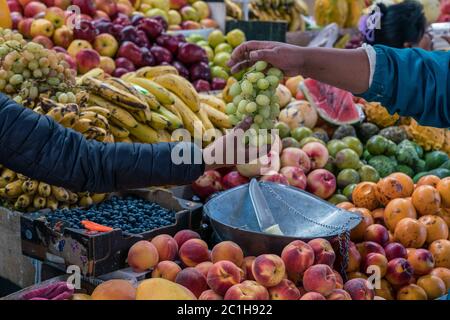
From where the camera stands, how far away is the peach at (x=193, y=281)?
1.68m

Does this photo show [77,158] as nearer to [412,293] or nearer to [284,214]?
[284,214]

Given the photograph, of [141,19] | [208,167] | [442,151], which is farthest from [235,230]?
[141,19]

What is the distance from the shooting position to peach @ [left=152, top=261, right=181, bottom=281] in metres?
1.79

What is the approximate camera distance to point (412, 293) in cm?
207

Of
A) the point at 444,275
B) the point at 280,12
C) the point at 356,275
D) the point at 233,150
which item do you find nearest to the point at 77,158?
the point at 233,150

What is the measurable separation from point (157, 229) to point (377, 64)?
954 mm

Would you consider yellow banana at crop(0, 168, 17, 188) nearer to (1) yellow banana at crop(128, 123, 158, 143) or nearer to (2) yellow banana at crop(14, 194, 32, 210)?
(2) yellow banana at crop(14, 194, 32, 210)

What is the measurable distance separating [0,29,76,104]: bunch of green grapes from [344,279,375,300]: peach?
1.42 m

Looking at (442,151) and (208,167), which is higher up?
(208,167)

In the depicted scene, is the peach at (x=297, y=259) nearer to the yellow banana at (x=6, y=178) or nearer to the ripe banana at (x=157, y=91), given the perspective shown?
the yellow banana at (x=6, y=178)

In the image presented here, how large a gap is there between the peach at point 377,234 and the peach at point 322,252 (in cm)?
47

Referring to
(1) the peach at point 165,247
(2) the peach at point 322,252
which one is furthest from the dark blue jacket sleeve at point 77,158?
(2) the peach at point 322,252

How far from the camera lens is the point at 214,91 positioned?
3.99 meters

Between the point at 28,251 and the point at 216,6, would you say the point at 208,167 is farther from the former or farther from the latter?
the point at 216,6
